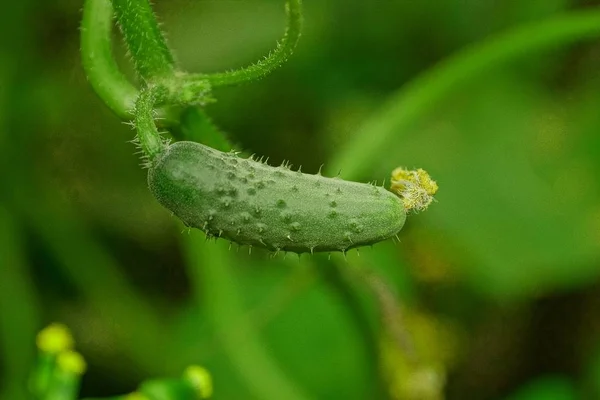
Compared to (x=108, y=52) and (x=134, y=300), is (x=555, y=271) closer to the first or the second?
(x=134, y=300)

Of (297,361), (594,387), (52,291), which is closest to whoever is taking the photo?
(594,387)

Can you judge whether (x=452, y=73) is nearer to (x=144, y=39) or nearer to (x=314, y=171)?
(x=314, y=171)

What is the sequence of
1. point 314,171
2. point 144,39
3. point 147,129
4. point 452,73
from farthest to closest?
point 314,171
point 452,73
point 144,39
point 147,129

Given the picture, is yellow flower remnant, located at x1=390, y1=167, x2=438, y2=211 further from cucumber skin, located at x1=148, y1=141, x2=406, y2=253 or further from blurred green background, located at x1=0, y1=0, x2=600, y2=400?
blurred green background, located at x1=0, y1=0, x2=600, y2=400

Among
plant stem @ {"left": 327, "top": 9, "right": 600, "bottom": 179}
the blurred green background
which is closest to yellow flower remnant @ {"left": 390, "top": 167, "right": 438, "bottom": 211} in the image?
plant stem @ {"left": 327, "top": 9, "right": 600, "bottom": 179}

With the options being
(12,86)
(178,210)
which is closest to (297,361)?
(12,86)

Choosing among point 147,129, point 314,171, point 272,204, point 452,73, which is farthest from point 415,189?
point 314,171
